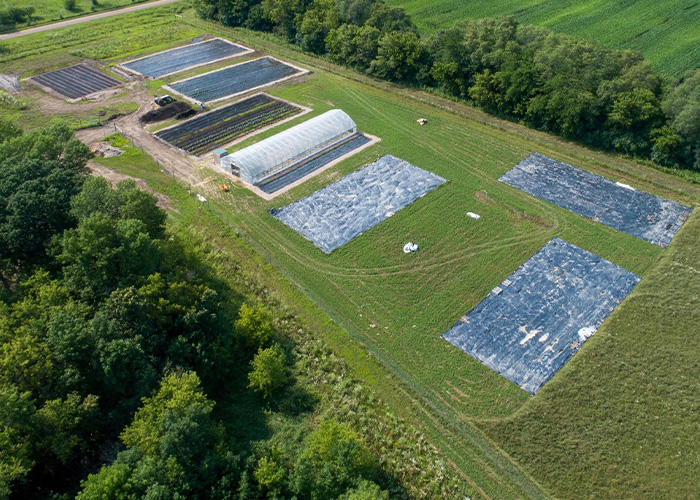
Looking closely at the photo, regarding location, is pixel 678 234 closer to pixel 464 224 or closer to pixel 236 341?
pixel 464 224

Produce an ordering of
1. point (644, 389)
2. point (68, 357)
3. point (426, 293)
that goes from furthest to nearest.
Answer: point (426, 293) → point (644, 389) → point (68, 357)

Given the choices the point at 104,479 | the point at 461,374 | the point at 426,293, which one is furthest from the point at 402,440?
the point at 104,479

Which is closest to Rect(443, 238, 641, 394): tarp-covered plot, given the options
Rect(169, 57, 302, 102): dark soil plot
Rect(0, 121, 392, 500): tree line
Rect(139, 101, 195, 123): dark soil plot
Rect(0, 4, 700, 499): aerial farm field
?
Rect(0, 4, 700, 499): aerial farm field

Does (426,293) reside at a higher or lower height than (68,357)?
lower

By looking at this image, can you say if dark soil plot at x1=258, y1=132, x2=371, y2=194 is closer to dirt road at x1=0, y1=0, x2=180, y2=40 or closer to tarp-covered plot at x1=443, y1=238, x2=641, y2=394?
tarp-covered plot at x1=443, y1=238, x2=641, y2=394

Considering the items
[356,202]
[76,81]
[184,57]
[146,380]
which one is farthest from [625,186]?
[76,81]

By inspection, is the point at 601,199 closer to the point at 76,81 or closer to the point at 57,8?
the point at 76,81
